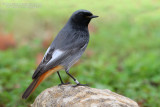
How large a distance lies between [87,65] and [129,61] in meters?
1.17

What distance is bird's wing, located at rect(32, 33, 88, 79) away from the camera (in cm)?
496

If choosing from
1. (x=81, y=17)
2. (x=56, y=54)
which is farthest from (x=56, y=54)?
(x=81, y=17)

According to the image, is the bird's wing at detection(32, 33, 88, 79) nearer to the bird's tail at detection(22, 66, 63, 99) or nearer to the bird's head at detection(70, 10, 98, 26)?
the bird's tail at detection(22, 66, 63, 99)

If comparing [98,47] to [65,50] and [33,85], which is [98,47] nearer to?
[65,50]

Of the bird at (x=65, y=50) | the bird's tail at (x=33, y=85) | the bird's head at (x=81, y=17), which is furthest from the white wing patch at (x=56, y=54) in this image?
the bird's head at (x=81, y=17)

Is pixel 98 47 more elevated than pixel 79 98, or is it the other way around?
pixel 98 47

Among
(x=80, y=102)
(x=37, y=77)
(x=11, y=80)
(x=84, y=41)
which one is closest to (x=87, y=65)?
(x=11, y=80)

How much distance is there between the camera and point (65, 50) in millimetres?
5266

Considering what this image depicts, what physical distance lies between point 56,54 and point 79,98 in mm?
1049

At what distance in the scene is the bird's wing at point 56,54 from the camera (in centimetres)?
496

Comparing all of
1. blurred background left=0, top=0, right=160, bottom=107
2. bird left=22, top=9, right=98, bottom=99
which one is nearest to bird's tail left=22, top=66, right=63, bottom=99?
bird left=22, top=9, right=98, bottom=99

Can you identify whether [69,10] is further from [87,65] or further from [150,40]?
[87,65]

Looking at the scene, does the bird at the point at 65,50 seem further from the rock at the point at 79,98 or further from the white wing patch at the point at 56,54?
the rock at the point at 79,98

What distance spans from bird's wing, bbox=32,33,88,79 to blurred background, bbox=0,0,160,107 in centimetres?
150
